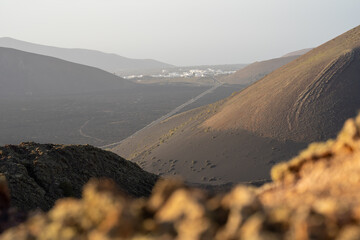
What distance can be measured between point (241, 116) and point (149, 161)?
9707 millimetres

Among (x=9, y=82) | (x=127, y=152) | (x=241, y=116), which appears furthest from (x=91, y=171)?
(x=9, y=82)

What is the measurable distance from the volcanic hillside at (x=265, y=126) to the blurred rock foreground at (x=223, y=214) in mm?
17788

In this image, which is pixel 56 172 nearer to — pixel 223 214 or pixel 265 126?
pixel 223 214

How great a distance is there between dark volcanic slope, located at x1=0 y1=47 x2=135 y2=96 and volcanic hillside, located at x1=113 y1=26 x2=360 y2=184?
80468mm

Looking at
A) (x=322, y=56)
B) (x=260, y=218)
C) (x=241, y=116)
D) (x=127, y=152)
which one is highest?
(x=322, y=56)

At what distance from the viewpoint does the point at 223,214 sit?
371cm

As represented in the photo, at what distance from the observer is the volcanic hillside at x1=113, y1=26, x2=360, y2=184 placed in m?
25.1

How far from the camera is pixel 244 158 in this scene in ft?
83.2

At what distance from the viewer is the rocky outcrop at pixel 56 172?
10914mm

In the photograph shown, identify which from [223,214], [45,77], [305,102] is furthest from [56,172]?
[45,77]

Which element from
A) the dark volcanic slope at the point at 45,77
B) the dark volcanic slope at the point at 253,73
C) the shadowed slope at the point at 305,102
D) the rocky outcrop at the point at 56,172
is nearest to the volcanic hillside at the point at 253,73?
the dark volcanic slope at the point at 253,73

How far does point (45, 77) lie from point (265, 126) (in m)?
104

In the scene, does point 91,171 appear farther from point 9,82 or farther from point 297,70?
point 9,82

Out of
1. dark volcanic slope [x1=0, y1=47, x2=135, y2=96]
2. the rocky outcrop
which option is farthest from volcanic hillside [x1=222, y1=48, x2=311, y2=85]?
the rocky outcrop
